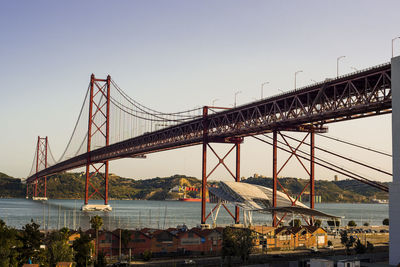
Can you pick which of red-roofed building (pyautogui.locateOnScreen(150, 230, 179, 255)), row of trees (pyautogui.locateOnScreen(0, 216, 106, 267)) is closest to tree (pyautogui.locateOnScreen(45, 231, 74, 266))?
row of trees (pyautogui.locateOnScreen(0, 216, 106, 267))

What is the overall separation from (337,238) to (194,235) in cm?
2591

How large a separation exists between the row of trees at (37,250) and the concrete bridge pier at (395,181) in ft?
82.6

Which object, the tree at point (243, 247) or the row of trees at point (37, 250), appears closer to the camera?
the row of trees at point (37, 250)

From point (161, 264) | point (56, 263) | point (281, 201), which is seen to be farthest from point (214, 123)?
point (56, 263)

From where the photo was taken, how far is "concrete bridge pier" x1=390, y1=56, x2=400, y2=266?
41219 millimetres

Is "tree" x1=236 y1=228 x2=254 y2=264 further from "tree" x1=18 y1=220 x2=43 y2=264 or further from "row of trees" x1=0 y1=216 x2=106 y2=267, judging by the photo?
"tree" x1=18 y1=220 x2=43 y2=264

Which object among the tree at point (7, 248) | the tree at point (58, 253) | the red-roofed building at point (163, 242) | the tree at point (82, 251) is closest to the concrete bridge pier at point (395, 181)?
the tree at point (82, 251)

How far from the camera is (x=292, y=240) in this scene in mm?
66812

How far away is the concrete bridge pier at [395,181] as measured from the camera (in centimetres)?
4122

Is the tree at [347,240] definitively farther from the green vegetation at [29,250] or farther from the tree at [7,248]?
the tree at [7,248]

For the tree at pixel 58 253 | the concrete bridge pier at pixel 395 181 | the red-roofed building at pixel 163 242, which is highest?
the concrete bridge pier at pixel 395 181

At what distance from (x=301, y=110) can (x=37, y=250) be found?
3128 cm

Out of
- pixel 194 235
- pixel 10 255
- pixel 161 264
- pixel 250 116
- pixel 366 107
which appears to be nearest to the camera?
pixel 10 255

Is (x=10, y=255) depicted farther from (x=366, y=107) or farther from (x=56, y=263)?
(x=366, y=107)
